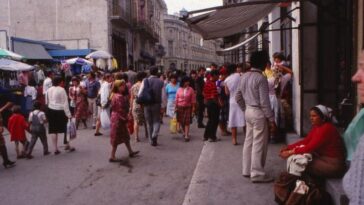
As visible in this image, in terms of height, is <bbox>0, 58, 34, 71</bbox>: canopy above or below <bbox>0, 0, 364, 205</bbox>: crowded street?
above

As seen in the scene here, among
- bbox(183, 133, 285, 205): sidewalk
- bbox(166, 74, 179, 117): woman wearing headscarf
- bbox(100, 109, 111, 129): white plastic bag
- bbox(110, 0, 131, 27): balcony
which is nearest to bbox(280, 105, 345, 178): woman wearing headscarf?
bbox(183, 133, 285, 205): sidewalk

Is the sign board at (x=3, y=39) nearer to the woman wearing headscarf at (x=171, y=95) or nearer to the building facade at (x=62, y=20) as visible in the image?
the woman wearing headscarf at (x=171, y=95)

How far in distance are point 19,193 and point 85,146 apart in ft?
12.8

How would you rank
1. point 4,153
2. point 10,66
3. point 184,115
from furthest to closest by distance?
point 10,66
point 184,115
point 4,153

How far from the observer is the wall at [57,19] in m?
32.1

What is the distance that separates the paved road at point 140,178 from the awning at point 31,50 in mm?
12365

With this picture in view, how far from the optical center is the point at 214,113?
10617 mm

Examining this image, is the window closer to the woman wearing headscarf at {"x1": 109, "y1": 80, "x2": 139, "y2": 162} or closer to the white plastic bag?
the white plastic bag

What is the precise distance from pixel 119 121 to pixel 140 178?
176 cm

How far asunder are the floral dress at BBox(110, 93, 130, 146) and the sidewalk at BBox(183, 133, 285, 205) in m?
1.57

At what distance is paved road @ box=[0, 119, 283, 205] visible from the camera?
596 cm

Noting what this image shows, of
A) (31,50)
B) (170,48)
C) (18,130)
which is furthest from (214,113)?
(170,48)

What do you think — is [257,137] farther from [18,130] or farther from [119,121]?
[18,130]

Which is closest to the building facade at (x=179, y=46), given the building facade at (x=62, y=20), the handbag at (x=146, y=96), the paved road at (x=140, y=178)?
the building facade at (x=62, y=20)
